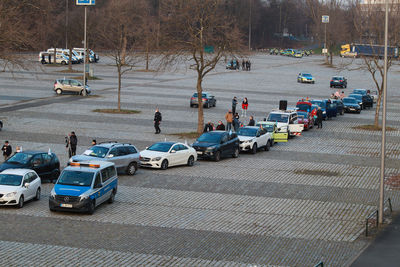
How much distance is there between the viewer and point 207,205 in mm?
Answer: 22156

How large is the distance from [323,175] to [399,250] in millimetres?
10765

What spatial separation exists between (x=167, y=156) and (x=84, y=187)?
7858mm

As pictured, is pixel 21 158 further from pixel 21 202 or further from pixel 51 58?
pixel 51 58

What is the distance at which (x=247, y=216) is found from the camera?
20906 millimetres

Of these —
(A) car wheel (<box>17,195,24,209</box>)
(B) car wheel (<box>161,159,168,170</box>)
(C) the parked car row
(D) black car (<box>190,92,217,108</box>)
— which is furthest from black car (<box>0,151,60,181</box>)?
(C) the parked car row

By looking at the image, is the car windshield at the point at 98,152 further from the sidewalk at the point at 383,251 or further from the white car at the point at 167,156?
the sidewalk at the point at 383,251

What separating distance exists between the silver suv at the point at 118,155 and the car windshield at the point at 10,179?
4571 millimetres

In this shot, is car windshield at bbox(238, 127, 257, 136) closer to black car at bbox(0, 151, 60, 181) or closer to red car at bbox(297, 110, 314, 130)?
red car at bbox(297, 110, 314, 130)

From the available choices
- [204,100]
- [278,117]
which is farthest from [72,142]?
[204,100]

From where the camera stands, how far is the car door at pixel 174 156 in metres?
28.2

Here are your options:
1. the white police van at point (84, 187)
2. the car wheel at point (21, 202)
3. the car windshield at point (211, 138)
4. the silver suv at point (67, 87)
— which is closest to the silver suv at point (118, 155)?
the white police van at point (84, 187)

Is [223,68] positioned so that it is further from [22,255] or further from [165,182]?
[22,255]

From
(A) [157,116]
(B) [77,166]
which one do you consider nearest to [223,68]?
(A) [157,116]

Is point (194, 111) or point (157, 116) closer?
point (157, 116)
